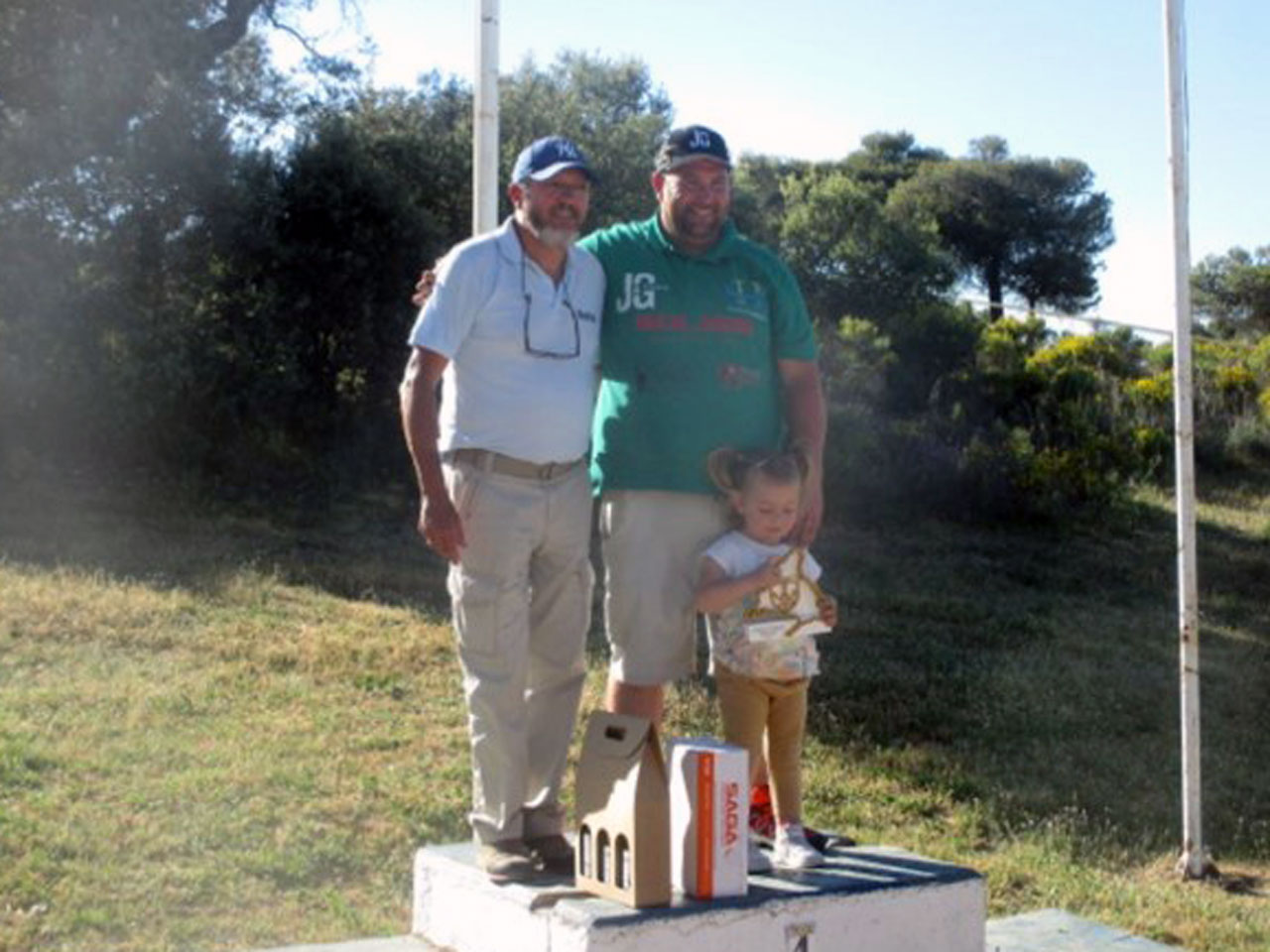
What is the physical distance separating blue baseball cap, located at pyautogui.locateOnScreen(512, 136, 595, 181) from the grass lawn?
8.22 feet

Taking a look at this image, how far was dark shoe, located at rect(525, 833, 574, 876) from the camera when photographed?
169 inches

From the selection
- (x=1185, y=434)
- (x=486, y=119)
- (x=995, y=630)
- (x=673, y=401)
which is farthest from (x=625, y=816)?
(x=995, y=630)

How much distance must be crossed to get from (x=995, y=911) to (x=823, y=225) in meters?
12.5

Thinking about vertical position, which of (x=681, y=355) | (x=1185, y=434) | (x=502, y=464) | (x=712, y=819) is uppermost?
(x=681, y=355)

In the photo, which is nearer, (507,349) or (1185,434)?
(507,349)

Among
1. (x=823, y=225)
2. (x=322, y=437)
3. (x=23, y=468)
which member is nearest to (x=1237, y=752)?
(x=322, y=437)

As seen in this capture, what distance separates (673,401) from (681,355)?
12 centimetres

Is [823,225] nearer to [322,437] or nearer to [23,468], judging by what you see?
[322,437]

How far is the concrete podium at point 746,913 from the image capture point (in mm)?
3852

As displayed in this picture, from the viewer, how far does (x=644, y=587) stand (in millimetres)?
4336

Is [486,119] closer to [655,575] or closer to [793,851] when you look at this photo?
[655,575]

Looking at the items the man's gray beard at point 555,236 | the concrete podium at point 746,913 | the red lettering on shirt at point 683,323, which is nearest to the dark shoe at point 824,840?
the concrete podium at point 746,913

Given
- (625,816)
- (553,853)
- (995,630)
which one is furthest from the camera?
(995,630)

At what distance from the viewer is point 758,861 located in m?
4.32
